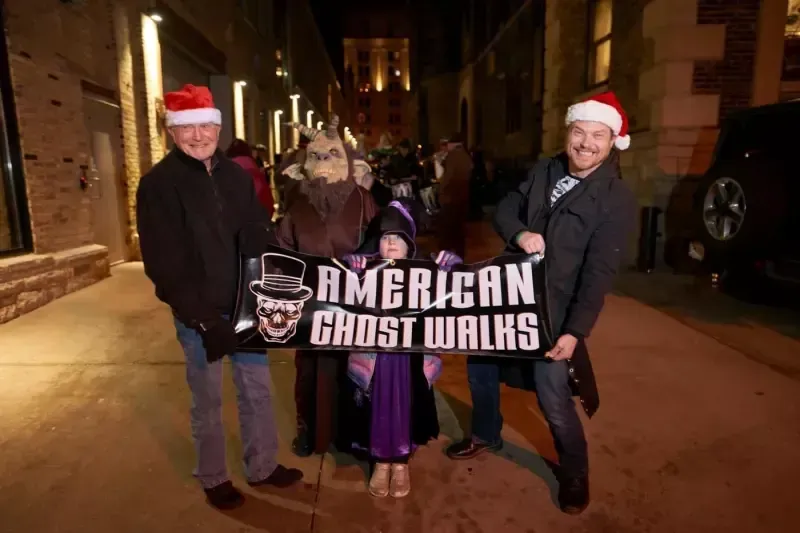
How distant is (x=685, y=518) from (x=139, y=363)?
13.6 ft

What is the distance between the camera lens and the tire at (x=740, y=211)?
5406mm

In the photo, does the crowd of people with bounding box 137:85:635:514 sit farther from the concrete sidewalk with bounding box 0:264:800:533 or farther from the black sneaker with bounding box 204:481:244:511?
the concrete sidewalk with bounding box 0:264:800:533

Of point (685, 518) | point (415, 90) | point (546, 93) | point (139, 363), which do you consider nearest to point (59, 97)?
point (139, 363)

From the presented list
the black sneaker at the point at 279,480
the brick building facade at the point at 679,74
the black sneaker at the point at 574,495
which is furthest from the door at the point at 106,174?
the brick building facade at the point at 679,74

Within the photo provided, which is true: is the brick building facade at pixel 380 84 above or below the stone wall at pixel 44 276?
above

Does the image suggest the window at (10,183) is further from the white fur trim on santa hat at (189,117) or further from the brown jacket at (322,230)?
the white fur trim on santa hat at (189,117)

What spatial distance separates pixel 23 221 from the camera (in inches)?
269

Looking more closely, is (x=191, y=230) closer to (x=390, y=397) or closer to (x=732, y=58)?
(x=390, y=397)

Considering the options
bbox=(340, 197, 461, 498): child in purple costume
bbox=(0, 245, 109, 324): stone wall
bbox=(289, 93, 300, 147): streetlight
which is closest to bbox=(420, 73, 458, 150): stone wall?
bbox=(289, 93, 300, 147): streetlight

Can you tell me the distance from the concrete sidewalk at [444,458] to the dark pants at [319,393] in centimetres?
20

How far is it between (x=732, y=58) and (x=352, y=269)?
8578mm

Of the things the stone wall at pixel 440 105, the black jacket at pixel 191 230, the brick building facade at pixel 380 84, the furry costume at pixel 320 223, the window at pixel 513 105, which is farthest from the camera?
the brick building facade at pixel 380 84

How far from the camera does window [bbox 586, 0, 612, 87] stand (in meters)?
11.8

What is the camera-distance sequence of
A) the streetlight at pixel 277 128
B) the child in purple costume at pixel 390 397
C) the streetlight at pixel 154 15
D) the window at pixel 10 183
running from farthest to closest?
the streetlight at pixel 277 128 → the streetlight at pixel 154 15 → the window at pixel 10 183 → the child in purple costume at pixel 390 397
